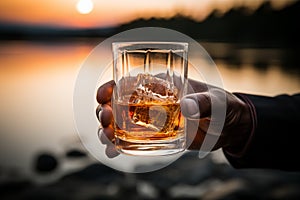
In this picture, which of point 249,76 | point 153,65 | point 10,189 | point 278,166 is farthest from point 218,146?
point 249,76

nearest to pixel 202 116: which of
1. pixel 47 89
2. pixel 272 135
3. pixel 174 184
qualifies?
pixel 272 135

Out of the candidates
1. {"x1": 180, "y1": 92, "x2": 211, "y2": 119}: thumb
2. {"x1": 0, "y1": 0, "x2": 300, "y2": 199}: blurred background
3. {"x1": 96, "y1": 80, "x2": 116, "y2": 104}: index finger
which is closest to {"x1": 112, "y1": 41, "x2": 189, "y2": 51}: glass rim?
{"x1": 180, "y1": 92, "x2": 211, "y2": 119}: thumb

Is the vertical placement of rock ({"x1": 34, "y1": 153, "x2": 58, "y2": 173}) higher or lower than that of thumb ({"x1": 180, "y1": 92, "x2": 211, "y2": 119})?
lower

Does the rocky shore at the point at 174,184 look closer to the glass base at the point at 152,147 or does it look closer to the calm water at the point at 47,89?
the calm water at the point at 47,89

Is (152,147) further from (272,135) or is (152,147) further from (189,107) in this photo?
(272,135)

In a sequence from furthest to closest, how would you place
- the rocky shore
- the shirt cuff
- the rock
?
the rock
the rocky shore
the shirt cuff

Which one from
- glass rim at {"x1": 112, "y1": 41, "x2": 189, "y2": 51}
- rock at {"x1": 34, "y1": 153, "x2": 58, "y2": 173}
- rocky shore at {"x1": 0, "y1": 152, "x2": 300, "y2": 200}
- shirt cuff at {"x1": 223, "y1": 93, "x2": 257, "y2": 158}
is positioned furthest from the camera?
rock at {"x1": 34, "y1": 153, "x2": 58, "y2": 173}

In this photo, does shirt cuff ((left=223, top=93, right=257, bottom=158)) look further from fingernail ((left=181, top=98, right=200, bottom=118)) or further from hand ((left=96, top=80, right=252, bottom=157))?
fingernail ((left=181, top=98, right=200, bottom=118))
